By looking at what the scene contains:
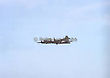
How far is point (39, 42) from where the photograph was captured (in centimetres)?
220

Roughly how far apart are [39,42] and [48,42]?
6 centimetres

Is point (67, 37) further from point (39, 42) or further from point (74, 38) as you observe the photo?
point (39, 42)

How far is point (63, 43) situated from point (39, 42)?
0.15 m

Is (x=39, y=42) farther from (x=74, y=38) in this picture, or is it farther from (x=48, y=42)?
(x=74, y=38)

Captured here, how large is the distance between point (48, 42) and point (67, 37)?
0.12m

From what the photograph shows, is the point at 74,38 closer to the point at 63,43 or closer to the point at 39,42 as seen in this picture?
the point at 63,43

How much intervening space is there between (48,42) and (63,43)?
94 mm

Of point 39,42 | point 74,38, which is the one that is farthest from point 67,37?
point 39,42

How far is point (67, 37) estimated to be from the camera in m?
2.18

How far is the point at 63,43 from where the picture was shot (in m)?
2.20

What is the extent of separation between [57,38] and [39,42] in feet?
0.38

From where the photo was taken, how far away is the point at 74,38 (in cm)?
219

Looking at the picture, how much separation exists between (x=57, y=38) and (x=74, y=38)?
4.2 inches

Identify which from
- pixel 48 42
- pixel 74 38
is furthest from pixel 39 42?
pixel 74 38
